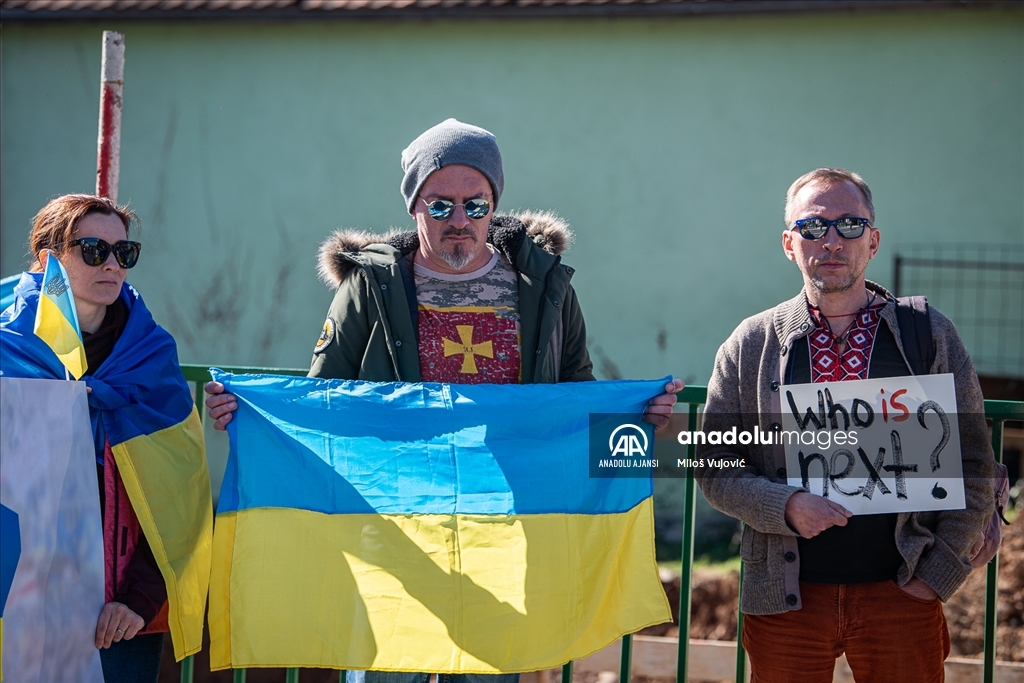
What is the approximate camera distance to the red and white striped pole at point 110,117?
5.03 m

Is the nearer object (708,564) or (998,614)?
(998,614)

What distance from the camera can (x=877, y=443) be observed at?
10.5ft

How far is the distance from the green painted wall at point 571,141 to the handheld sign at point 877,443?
644cm

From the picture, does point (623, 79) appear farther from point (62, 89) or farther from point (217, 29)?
point (62, 89)

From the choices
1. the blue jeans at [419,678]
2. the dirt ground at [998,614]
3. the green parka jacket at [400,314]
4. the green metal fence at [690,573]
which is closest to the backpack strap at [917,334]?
the green metal fence at [690,573]

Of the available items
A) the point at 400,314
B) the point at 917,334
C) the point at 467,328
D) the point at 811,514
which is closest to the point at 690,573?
the point at 811,514

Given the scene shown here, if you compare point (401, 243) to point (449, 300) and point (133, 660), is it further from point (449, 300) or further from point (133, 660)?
point (133, 660)

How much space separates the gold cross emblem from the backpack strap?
1.32 m

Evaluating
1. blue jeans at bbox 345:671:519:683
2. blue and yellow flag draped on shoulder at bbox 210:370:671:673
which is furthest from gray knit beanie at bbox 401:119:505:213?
blue jeans at bbox 345:671:519:683

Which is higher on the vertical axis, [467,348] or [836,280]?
[836,280]

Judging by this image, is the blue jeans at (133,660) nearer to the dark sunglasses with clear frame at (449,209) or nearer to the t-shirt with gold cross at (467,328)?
the t-shirt with gold cross at (467,328)

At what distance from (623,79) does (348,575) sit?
733 cm

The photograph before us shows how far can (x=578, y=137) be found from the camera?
9.69 metres

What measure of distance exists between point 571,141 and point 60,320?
729cm
